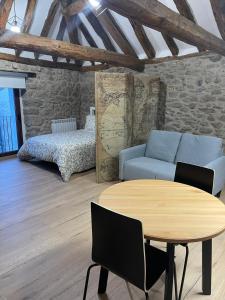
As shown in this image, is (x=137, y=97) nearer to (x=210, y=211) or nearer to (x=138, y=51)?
(x=138, y=51)

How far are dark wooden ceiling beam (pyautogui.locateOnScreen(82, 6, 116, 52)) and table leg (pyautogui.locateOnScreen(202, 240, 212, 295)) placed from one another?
410 cm

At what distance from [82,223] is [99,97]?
1.92 m

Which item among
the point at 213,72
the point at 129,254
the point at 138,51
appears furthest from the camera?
the point at 138,51

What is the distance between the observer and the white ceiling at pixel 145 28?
3.39 m

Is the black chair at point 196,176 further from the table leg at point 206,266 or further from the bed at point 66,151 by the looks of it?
the bed at point 66,151

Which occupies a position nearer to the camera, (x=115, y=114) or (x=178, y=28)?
(x=178, y=28)

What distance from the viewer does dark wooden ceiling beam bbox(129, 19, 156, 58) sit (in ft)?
13.9

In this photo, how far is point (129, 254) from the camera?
1243mm

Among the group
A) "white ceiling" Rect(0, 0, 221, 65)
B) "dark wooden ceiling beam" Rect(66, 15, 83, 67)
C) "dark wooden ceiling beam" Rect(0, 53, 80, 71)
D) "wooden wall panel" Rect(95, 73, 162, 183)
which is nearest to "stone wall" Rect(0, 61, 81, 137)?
"dark wooden ceiling beam" Rect(0, 53, 80, 71)

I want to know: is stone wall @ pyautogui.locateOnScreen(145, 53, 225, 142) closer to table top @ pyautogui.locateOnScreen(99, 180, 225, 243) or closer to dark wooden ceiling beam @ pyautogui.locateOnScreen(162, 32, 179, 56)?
dark wooden ceiling beam @ pyautogui.locateOnScreen(162, 32, 179, 56)

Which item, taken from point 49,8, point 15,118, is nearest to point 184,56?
point 49,8

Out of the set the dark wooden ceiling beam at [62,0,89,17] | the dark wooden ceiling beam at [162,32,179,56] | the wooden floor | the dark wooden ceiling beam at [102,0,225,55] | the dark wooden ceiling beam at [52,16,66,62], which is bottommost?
the wooden floor

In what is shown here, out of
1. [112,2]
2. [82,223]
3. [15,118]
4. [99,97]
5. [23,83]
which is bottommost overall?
[82,223]

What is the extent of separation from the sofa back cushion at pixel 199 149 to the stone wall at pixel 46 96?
3.60 meters
